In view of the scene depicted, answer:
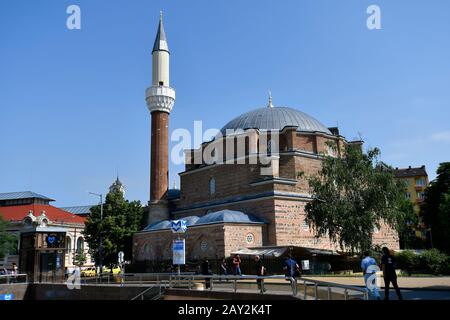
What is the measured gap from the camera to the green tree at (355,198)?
25.2 metres

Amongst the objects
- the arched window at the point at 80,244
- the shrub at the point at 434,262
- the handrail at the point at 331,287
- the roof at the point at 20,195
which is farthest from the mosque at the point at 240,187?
the roof at the point at 20,195

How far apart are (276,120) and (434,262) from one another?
1688 cm

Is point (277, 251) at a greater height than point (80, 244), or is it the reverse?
point (277, 251)

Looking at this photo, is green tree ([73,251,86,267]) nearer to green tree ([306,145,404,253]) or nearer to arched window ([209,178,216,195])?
arched window ([209,178,216,195])

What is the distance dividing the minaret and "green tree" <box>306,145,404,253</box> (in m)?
16.1

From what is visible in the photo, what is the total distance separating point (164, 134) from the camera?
130 ft

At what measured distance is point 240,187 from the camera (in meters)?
34.1

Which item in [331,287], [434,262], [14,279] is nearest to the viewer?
[331,287]

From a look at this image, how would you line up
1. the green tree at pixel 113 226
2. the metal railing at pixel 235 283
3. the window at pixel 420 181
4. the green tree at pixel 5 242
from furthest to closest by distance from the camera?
the window at pixel 420 181 < the green tree at pixel 5 242 < the green tree at pixel 113 226 < the metal railing at pixel 235 283

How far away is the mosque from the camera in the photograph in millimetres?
29312

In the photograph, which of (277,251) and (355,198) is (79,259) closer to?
(277,251)

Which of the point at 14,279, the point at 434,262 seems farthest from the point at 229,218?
the point at 14,279

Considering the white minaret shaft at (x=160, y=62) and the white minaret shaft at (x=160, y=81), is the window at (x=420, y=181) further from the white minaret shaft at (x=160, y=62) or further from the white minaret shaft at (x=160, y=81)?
the white minaret shaft at (x=160, y=62)
